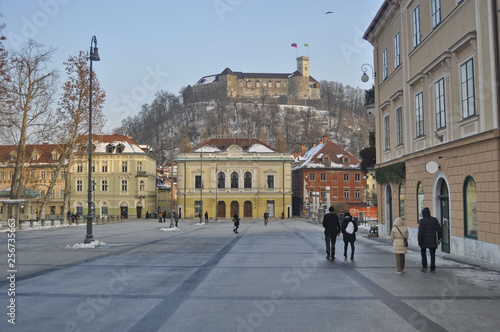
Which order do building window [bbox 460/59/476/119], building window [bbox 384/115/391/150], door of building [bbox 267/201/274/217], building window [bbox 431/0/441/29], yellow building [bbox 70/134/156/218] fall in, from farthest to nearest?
yellow building [bbox 70/134/156/218] → door of building [bbox 267/201/274/217] → building window [bbox 384/115/391/150] → building window [bbox 431/0/441/29] → building window [bbox 460/59/476/119]

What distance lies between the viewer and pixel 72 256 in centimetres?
1691

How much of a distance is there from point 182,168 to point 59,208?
22153mm

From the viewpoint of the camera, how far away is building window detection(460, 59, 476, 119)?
49.9 ft

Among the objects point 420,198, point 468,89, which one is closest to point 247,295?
point 468,89

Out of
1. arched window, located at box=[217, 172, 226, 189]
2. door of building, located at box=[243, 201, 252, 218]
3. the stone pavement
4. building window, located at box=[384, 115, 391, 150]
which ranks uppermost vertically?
building window, located at box=[384, 115, 391, 150]

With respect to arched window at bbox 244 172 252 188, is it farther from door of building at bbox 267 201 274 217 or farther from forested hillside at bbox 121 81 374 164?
A: forested hillside at bbox 121 81 374 164

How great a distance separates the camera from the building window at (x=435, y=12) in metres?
18.0

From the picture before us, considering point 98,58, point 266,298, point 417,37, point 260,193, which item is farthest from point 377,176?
point 260,193

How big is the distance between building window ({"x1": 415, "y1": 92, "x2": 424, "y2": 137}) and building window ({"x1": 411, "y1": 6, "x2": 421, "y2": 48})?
7.96 ft

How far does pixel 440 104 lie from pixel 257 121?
149m

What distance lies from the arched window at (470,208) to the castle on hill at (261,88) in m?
166

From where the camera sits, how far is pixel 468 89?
15500mm

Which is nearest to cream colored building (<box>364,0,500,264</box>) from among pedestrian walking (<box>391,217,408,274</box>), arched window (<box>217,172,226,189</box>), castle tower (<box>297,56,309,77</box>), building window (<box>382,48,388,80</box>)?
building window (<box>382,48,388,80</box>)

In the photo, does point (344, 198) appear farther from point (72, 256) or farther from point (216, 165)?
point (72, 256)
